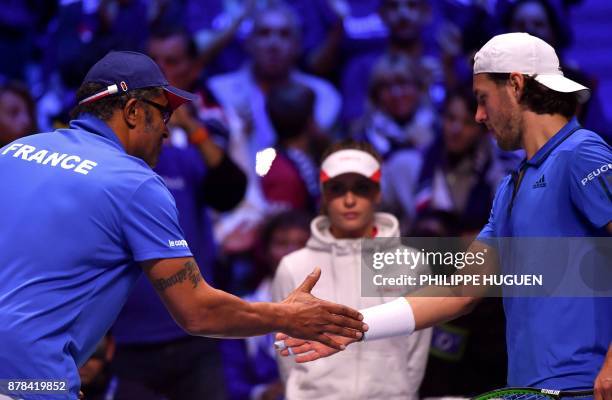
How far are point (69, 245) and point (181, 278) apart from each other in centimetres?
39

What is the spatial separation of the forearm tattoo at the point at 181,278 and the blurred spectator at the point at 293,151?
3.73 metres

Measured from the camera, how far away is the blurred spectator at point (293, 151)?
734cm

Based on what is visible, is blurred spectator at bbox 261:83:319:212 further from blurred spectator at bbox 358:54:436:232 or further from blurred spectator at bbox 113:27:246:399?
blurred spectator at bbox 113:27:246:399

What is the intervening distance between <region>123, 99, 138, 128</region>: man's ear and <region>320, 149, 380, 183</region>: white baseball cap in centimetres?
167

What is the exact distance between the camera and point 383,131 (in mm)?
7633

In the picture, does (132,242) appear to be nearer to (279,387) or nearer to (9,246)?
(9,246)

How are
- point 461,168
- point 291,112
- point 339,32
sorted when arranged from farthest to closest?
1. point 339,32
2. point 291,112
3. point 461,168

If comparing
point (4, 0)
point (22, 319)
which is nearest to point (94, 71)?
point (22, 319)

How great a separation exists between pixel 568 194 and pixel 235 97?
4420 millimetres

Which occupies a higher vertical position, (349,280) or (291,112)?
(291,112)

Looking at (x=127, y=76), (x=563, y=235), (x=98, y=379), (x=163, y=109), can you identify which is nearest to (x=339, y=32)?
(x=98, y=379)

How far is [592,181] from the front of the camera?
3.57m

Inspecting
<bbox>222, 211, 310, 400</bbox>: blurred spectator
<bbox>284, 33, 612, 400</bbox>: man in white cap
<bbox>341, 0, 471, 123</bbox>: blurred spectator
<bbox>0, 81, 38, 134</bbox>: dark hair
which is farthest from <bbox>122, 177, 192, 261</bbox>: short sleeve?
<bbox>341, 0, 471, 123</bbox>: blurred spectator

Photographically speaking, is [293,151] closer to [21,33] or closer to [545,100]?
[21,33]
